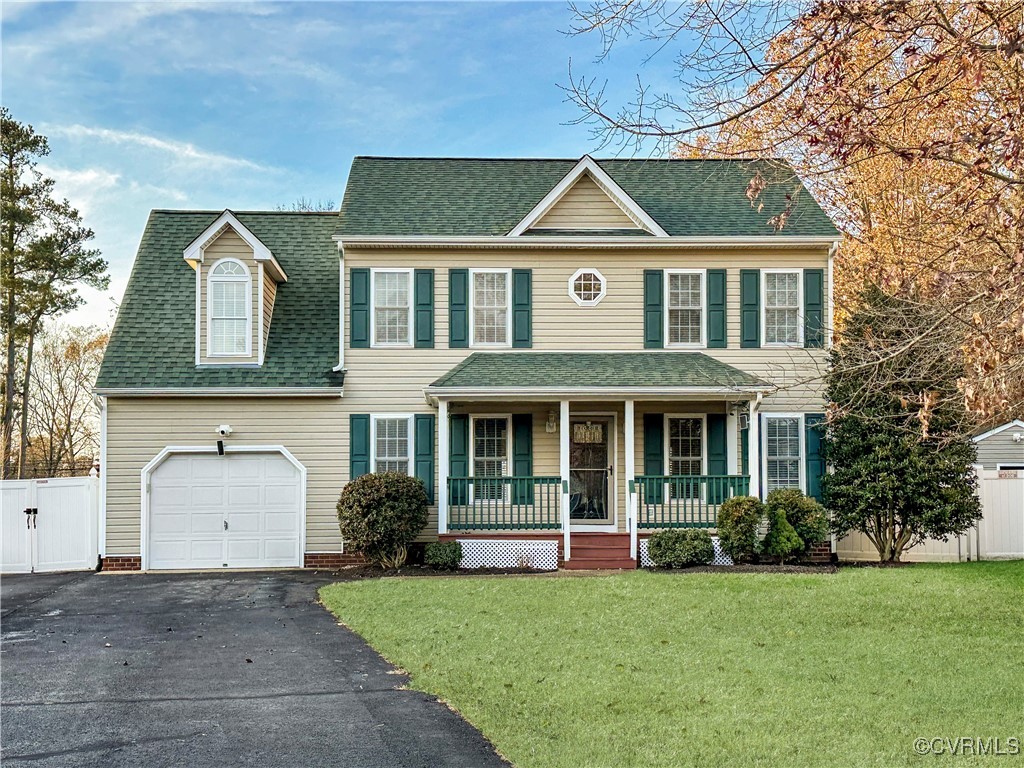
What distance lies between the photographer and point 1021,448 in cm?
2112

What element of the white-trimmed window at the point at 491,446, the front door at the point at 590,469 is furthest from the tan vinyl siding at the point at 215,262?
the front door at the point at 590,469

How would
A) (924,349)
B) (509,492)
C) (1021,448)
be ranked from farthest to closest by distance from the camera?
(1021,448) < (509,492) < (924,349)

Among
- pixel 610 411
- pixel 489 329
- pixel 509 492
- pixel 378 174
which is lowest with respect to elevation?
pixel 509 492

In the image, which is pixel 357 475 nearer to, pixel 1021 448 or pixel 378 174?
pixel 378 174

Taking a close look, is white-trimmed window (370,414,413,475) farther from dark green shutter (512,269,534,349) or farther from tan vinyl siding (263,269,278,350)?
tan vinyl siding (263,269,278,350)

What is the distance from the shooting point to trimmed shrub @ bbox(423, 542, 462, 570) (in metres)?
15.8

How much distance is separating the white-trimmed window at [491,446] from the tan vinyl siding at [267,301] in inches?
168

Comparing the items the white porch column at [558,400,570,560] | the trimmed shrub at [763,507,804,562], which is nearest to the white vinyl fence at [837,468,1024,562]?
the trimmed shrub at [763,507,804,562]

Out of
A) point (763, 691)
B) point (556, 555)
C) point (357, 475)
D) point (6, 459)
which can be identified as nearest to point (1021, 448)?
point (556, 555)

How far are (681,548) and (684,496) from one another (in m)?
1.29

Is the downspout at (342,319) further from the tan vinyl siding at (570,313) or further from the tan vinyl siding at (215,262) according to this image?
the tan vinyl siding at (215,262)

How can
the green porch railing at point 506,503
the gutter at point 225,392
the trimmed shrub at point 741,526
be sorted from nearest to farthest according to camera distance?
1. the trimmed shrub at point 741,526
2. the green porch railing at point 506,503
3. the gutter at point 225,392

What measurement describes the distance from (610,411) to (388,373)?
164 inches

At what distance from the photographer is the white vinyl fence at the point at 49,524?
17.1m
